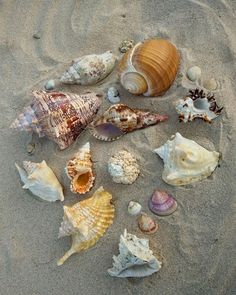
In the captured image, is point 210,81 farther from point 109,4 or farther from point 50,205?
point 50,205

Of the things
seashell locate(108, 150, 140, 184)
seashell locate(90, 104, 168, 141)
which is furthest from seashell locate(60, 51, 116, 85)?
seashell locate(108, 150, 140, 184)

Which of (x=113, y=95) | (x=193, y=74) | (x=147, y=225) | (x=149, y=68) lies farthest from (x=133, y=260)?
(x=193, y=74)

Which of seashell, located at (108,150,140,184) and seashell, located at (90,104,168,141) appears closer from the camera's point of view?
seashell, located at (108,150,140,184)

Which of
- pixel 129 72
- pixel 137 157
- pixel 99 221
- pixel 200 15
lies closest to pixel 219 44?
pixel 200 15

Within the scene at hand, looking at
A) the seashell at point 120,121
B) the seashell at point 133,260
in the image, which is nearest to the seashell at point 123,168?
the seashell at point 120,121

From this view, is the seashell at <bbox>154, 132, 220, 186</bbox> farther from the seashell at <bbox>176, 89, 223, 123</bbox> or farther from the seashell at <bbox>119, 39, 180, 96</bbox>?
the seashell at <bbox>119, 39, 180, 96</bbox>

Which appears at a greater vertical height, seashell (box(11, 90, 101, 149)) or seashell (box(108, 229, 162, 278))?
seashell (box(11, 90, 101, 149))

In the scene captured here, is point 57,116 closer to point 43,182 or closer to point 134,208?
→ point 43,182
